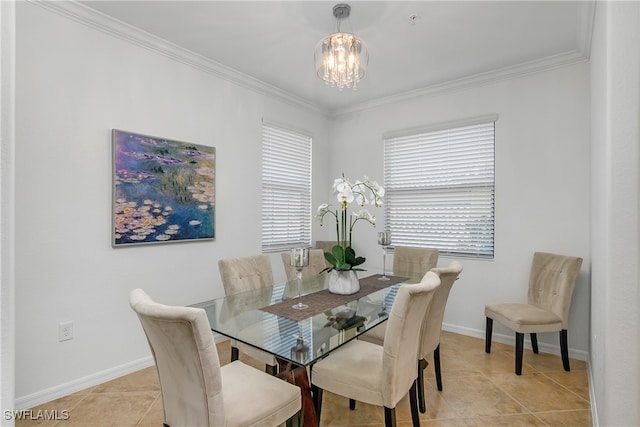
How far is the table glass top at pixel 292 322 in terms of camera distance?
1523mm

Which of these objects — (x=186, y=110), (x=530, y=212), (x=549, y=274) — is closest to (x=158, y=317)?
(x=186, y=110)

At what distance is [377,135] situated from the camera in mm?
4188

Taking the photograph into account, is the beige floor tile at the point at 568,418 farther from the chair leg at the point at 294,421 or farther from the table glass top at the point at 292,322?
the chair leg at the point at 294,421

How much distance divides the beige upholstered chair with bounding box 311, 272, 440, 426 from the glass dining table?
0.56 feet

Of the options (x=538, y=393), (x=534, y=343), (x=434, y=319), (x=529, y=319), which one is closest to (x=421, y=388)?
(x=434, y=319)

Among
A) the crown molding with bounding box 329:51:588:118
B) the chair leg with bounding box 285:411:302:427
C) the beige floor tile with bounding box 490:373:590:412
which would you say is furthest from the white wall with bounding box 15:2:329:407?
the beige floor tile with bounding box 490:373:590:412

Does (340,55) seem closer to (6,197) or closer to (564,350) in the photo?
(6,197)

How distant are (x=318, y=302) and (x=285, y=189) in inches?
85.2

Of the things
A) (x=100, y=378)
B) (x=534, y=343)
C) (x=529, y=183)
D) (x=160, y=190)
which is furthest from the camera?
(x=529, y=183)

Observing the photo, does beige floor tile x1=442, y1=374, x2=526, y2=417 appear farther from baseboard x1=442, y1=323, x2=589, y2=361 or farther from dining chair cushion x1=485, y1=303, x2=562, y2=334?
baseboard x1=442, y1=323, x2=589, y2=361

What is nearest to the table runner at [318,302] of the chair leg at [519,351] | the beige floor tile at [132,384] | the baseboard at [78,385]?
the baseboard at [78,385]

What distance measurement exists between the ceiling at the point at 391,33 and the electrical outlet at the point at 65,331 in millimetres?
2286

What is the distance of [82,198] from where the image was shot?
2.33 meters

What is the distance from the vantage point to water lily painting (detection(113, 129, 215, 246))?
8.22 feet
